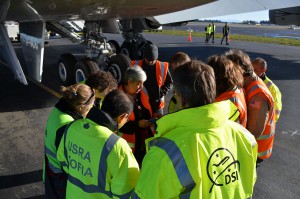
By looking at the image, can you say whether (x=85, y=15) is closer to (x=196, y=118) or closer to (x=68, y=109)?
(x=68, y=109)

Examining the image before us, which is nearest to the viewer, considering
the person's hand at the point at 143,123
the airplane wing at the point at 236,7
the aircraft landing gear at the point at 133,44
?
the person's hand at the point at 143,123

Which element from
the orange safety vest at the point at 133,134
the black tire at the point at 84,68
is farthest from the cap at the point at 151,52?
the black tire at the point at 84,68

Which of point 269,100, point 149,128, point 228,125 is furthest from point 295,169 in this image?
point 228,125

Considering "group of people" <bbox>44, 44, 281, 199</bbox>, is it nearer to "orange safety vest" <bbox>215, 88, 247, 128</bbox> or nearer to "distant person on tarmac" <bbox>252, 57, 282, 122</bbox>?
"orange safety vest" <bbox>215, 88, 247, 128</bbox>

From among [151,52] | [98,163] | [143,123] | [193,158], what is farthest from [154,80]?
[193,158]

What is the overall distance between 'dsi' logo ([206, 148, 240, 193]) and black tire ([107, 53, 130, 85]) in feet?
21.6

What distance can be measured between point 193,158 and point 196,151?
0.15 ft

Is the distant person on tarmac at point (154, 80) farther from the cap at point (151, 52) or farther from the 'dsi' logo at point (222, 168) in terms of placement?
the 'dsi' logo at point (222, 168)

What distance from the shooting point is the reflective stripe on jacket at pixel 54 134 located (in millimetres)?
2795

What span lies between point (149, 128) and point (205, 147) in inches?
104

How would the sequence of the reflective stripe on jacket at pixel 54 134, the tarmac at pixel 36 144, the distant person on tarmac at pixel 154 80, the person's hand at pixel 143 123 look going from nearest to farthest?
1. the reflective stripe on jacket at pixel 54 134
2. the person's hand at pixel 143 123
3. the tarmac at pixel 36 144
4. the distant person on tarmac at pixel 154 80

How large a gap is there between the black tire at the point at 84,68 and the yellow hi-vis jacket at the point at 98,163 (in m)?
6.25

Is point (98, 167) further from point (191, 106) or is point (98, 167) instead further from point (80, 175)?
point (191, 106)

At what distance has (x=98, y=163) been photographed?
215 centimetres
